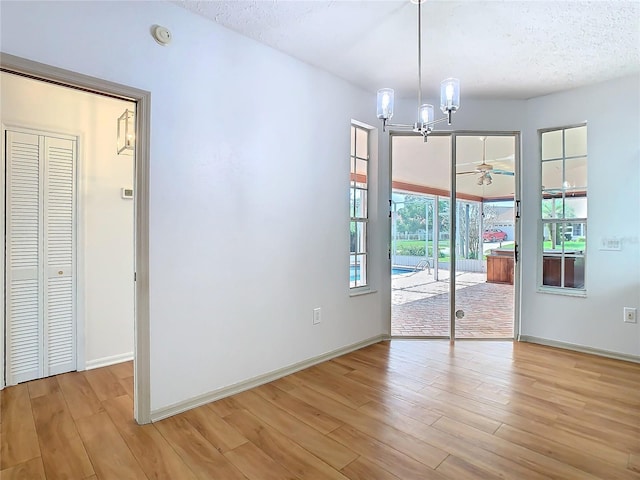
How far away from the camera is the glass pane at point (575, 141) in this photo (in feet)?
11.7

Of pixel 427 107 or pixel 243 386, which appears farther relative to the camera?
pixel 243 386

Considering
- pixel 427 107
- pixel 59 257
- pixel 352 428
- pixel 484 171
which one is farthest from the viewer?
pixel 484 171

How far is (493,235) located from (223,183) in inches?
129

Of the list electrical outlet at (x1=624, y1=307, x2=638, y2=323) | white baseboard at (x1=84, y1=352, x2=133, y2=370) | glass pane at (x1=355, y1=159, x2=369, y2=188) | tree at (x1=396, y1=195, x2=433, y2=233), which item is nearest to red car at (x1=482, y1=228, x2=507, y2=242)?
tree at (x1=396, y1=195, x2=433, y2=233)

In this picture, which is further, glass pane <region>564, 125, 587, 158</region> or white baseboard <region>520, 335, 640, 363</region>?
glass pane <region>564, 125, 587, 158</region>

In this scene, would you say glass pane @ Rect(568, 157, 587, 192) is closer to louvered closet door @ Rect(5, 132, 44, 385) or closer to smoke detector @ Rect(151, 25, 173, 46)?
smoke detector @ Rect(151, 25, 173, 46)

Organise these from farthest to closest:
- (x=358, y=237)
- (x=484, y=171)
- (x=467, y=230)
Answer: (x=484, y=171), (x=467, y=230), (x=358, y=237)

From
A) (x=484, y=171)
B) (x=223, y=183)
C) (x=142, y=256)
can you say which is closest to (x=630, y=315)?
(x=484, y=171)

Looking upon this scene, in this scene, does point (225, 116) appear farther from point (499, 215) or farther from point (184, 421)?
point (499, 215)

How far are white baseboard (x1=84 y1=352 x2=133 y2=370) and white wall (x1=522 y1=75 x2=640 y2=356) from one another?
14.1ft

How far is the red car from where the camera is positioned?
162 inches

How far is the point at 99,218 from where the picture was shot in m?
3.09

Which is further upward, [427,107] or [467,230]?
[427,107]

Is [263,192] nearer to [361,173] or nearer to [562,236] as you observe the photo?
[361,173]
